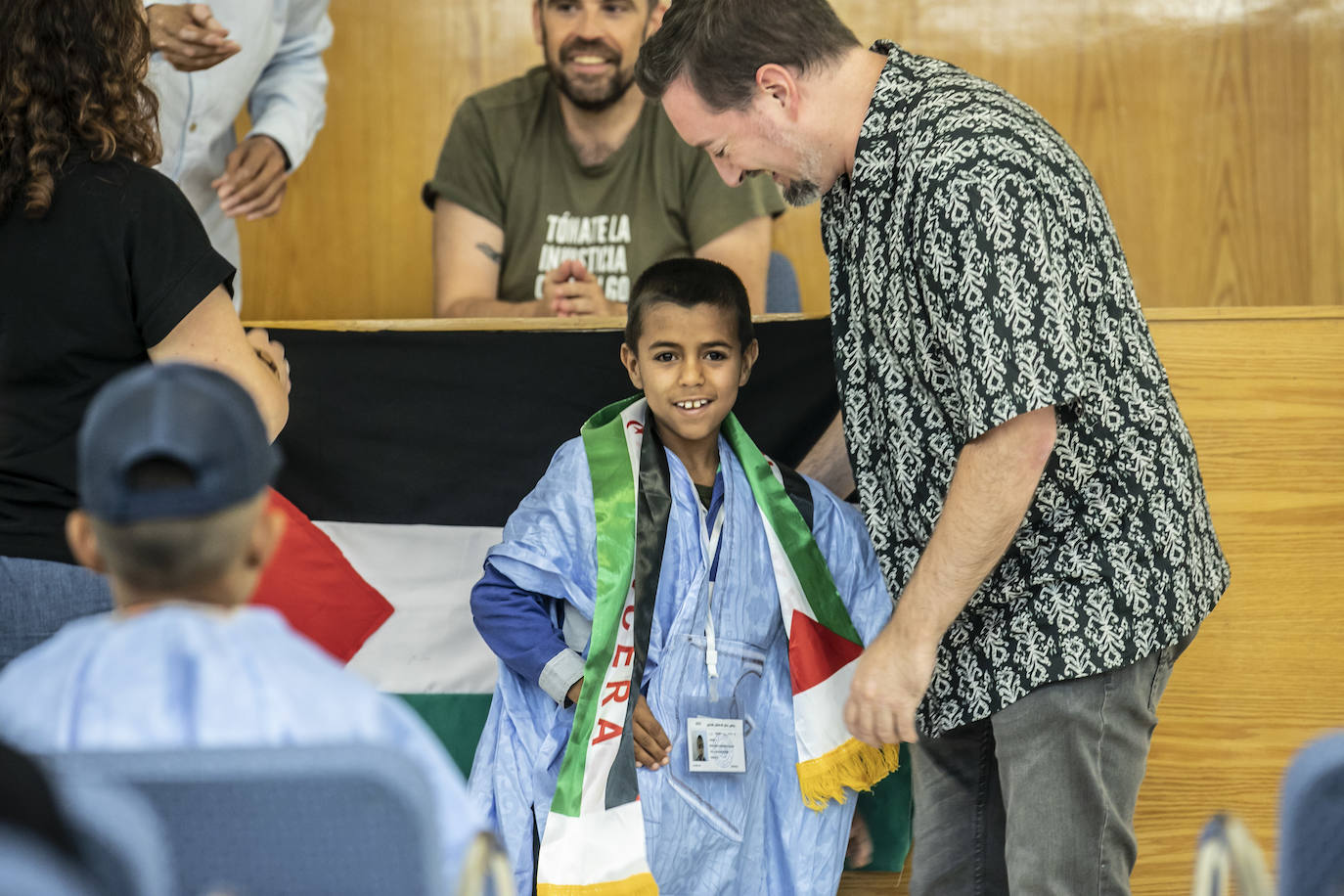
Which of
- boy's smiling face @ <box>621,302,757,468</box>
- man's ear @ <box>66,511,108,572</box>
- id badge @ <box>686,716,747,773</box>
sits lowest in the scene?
id badge @ <box>686,716,747,773</box>

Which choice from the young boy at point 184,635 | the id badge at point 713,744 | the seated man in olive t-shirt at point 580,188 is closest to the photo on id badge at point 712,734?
the id badge at point 713,744

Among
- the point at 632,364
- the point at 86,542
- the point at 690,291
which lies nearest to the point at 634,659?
the point at 632,364

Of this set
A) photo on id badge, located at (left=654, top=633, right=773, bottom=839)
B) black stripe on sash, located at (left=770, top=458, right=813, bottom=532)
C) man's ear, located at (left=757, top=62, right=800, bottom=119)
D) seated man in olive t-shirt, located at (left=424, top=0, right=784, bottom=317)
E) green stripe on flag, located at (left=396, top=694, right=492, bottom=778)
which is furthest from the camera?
seated man in olive t-shirt, located at (left=424, top=0, right=784, bottom=317)

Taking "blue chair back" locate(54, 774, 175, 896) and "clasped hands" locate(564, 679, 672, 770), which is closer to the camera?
"blue chair back" locate(54, 774, 175, 896)

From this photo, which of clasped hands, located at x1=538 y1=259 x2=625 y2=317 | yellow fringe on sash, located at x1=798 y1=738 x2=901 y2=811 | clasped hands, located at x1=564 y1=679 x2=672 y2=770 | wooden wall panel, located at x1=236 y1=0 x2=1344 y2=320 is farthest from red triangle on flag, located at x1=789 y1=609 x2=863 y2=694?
wooden wall panel, located at x1=236 y1=0 x2=1344 y2=320

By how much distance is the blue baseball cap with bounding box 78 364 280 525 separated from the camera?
112 cm

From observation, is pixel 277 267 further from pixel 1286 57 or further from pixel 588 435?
pixel 1286 57

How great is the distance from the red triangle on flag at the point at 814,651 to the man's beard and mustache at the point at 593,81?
159 cm

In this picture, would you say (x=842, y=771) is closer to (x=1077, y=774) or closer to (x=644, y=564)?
(x=644, y=564)

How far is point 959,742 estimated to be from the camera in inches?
78.6

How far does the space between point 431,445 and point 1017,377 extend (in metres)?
1.29

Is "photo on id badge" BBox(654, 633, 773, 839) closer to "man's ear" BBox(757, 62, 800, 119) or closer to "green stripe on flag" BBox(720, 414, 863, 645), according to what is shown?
"green stripe on flag" BBox(720, 414, 863, 645)

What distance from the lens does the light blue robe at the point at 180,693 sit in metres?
1.09

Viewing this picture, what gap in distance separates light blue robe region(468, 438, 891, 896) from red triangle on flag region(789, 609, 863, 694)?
5 centimetres
